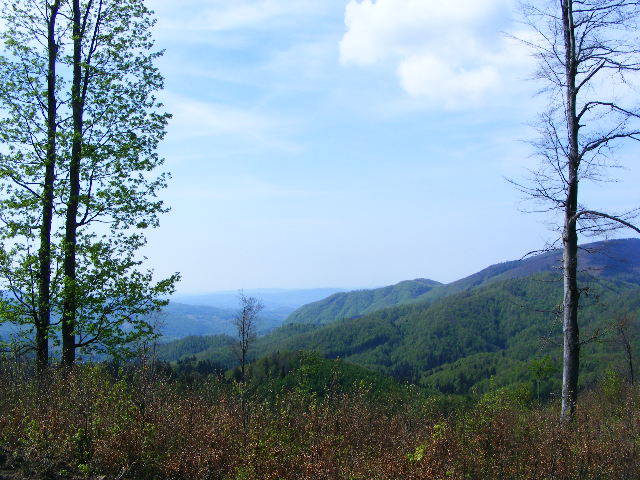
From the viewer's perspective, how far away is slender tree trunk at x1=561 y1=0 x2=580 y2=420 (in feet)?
29.9

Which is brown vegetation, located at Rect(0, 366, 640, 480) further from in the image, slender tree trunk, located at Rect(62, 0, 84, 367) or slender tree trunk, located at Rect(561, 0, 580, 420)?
slender tree trunk, located at Rect(62, 0, 84, 367)

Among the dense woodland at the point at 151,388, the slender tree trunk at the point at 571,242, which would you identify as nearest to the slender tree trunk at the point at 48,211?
the dense woodland at the point at 151,388

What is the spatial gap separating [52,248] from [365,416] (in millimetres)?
7495

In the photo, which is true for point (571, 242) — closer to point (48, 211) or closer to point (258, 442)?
point (258, 442)

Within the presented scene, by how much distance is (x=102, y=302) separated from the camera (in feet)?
32.6

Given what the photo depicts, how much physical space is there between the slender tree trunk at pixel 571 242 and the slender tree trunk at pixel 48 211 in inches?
427

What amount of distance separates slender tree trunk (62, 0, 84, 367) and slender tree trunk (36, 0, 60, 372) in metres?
0.35

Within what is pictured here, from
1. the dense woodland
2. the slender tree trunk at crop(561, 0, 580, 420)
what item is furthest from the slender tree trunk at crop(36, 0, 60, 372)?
the slender tree trunk at crop(561, 0, 580, 420)

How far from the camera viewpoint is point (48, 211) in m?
9.84

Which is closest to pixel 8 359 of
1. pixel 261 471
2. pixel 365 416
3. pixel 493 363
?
pixel 261 471

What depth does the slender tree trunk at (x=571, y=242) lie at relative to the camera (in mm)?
9125

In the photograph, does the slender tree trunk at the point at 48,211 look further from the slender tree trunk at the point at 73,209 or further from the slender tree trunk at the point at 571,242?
the slender tree trunk at the point at 571,242

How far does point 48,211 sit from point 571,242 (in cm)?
1154

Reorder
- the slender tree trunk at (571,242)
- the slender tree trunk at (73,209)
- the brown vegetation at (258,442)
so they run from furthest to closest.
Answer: the slender tree trunk at (73,209), the slender tree trunk at (571,242), the brown vegetation at (258,442)
